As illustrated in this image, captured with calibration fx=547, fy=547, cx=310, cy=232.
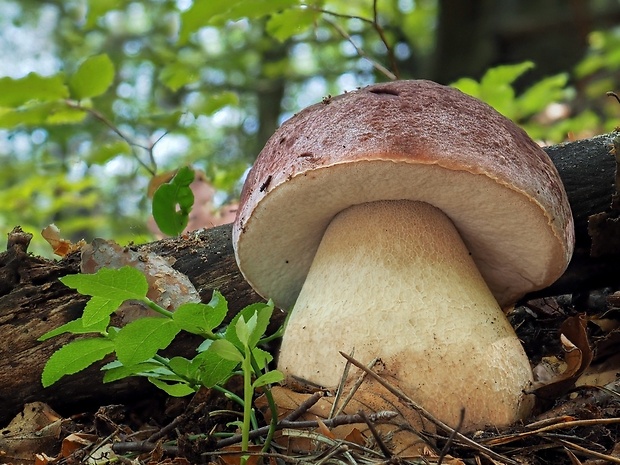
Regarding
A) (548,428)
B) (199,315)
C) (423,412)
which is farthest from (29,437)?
(548,428)

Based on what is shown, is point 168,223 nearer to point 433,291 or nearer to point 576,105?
point 433,291

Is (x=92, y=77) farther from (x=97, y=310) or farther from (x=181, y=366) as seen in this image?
(x=181, y=366)

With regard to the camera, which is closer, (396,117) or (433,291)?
(396,117)

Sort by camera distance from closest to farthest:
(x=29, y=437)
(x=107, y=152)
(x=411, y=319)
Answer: (x=411, y=319)
(x=29, y=437)
(x=107, y=152)

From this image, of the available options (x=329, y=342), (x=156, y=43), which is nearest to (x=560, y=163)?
(x=329, y=342)

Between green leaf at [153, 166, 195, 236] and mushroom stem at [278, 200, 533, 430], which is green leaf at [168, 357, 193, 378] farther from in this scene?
green leaf at [153, 166, 195, 236]

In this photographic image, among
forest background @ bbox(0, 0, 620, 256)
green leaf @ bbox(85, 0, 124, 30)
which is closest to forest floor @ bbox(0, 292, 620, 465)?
forest background @ bbox(0, 0, 620, 256)
